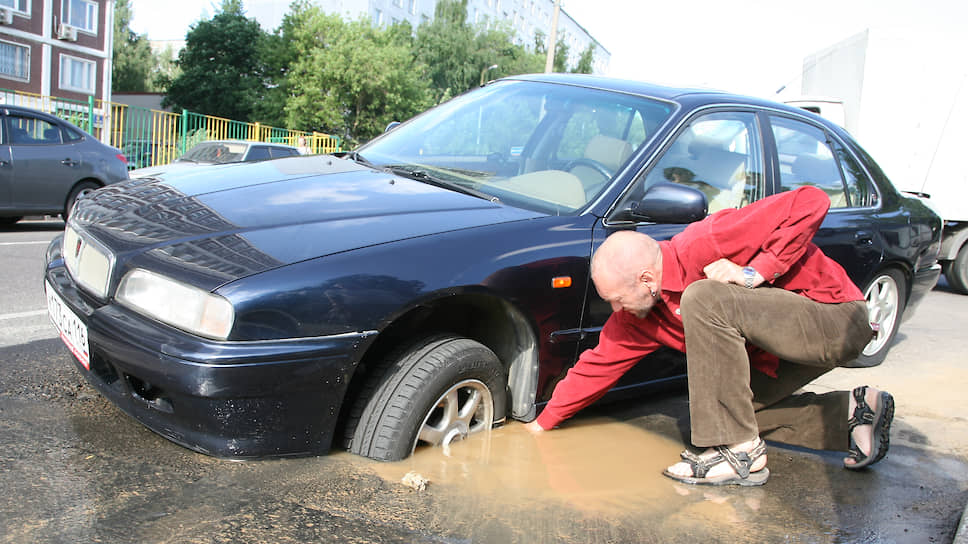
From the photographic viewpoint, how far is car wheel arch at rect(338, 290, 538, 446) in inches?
103

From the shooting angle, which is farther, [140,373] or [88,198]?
[88,198]

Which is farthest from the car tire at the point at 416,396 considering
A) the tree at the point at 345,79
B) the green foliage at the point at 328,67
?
the tree at the point at 345,79

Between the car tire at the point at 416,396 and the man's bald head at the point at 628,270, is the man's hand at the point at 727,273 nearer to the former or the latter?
the man's bald head at the point at 628,270

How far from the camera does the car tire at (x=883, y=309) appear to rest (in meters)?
4.66

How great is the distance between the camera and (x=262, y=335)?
2.25 meters

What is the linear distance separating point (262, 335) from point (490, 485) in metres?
0.94

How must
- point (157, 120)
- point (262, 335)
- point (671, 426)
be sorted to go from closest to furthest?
point (262, 335), point (671, 426), point (157, 120)

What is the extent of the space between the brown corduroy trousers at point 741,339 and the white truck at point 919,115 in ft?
25.4

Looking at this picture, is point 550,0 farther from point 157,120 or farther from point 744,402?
point 744,402

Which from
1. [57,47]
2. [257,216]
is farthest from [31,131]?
[57,47]

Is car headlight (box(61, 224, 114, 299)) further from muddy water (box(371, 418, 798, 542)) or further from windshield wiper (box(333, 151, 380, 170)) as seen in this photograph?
windshield wiper (box(333, 151, 380, 170))

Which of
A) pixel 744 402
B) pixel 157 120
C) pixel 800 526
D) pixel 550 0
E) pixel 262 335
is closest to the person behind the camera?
pixel 262 335

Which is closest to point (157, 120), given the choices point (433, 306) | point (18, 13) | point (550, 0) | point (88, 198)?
point (88, 198)

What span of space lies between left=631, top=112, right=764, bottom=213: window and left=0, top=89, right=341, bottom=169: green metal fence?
13.3m
